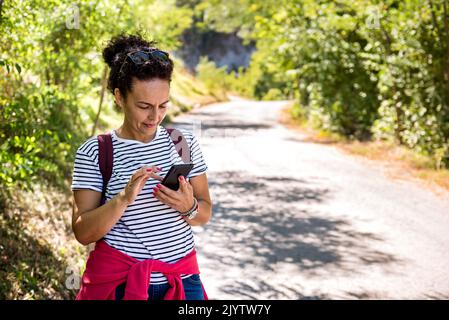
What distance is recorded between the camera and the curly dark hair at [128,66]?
2574 millimetres

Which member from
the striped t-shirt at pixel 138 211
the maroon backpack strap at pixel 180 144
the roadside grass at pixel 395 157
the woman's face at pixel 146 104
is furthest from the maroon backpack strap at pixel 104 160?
the roadside grass at pixel 395 157

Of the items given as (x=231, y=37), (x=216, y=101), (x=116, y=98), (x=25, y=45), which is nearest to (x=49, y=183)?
(x=25, y=45)

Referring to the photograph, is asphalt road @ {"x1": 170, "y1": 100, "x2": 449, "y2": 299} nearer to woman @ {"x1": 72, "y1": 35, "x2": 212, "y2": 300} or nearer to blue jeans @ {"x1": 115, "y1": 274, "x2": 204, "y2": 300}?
woman @ {"x1": 72, "y1": 35, "x2": 212, "y2": 300}

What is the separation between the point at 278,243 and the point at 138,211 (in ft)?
17.2

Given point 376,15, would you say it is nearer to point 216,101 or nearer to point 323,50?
point 323,50

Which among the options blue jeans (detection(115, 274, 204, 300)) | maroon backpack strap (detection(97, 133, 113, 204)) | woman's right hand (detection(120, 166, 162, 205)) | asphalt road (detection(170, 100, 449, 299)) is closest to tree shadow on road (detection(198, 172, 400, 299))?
asphalt road (detection(170, 100, 449, 299))

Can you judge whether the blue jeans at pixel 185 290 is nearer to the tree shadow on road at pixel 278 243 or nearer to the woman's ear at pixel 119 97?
the woman's ear at pixel 119 97

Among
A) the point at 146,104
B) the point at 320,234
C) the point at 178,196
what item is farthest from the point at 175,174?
the point at 320,234

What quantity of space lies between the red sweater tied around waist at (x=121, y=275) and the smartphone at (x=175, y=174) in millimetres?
310

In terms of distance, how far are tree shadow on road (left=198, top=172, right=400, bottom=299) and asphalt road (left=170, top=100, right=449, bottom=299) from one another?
0.04 ft

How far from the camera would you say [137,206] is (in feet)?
8.34

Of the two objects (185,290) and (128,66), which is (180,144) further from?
(185,290)

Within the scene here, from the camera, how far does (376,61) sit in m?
16.5
